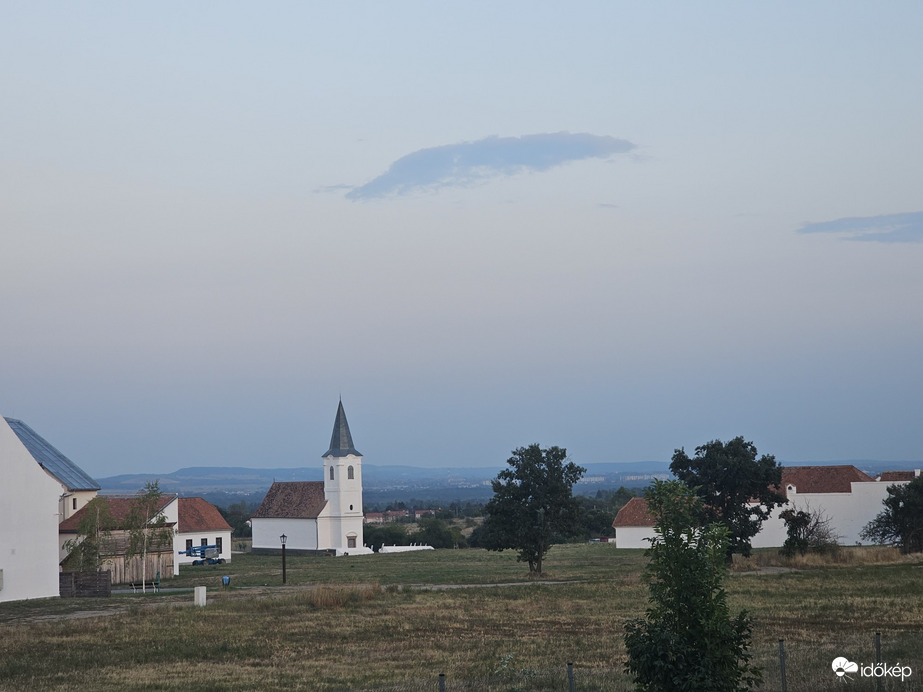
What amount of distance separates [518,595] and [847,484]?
45.8m

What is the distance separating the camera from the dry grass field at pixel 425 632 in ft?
67.1

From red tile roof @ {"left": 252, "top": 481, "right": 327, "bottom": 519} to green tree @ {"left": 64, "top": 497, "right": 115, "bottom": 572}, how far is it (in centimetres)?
3995

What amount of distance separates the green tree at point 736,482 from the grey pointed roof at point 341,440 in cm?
4626

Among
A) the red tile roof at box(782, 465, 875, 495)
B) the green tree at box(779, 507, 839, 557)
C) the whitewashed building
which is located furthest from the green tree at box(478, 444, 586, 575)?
the red tile roof at box(782, 465, 875, 495)

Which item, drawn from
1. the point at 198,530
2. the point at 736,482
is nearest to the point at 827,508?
the point at 736,482

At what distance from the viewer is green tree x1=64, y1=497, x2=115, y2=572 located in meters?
48.8

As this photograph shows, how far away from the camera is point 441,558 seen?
2830 inches

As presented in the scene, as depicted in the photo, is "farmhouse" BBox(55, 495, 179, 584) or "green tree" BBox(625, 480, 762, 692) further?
"farmhouse" BBox(55, 495, 179, 584)

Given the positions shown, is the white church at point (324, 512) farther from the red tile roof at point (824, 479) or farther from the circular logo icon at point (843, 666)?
the circular logo icon at point (843, 666)

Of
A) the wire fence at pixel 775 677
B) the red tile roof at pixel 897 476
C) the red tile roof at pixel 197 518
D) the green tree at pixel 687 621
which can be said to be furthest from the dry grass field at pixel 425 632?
the red tile roof at pixel 897 476

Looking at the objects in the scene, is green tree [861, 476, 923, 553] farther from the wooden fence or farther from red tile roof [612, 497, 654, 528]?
the wooden fence

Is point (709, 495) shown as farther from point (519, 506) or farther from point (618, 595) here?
point (618, 595)

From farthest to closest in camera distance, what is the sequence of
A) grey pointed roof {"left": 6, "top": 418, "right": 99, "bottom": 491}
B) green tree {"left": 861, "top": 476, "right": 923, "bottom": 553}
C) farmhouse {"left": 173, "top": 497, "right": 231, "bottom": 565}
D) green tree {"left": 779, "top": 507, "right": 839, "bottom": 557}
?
farmhouse {"left": 173, "top": 497, "right": 231, "bottom": 565} < green tree {"left": 861, "top": 476, "right": 923, "bottom": 553} < grey pointed roof {"left": 6, "top": 418, "right": 99, "bottom": 491} < green tree {"left": 779, "top": 507, "right": 839, "bottom": 557}

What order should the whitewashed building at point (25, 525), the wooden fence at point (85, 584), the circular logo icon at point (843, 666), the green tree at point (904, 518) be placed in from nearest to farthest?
the circular logo icon at point (843, 666), the whitewashed building at point (25, 525), the wooden fence at point (85, 584), the green tree at point (904, 518)
